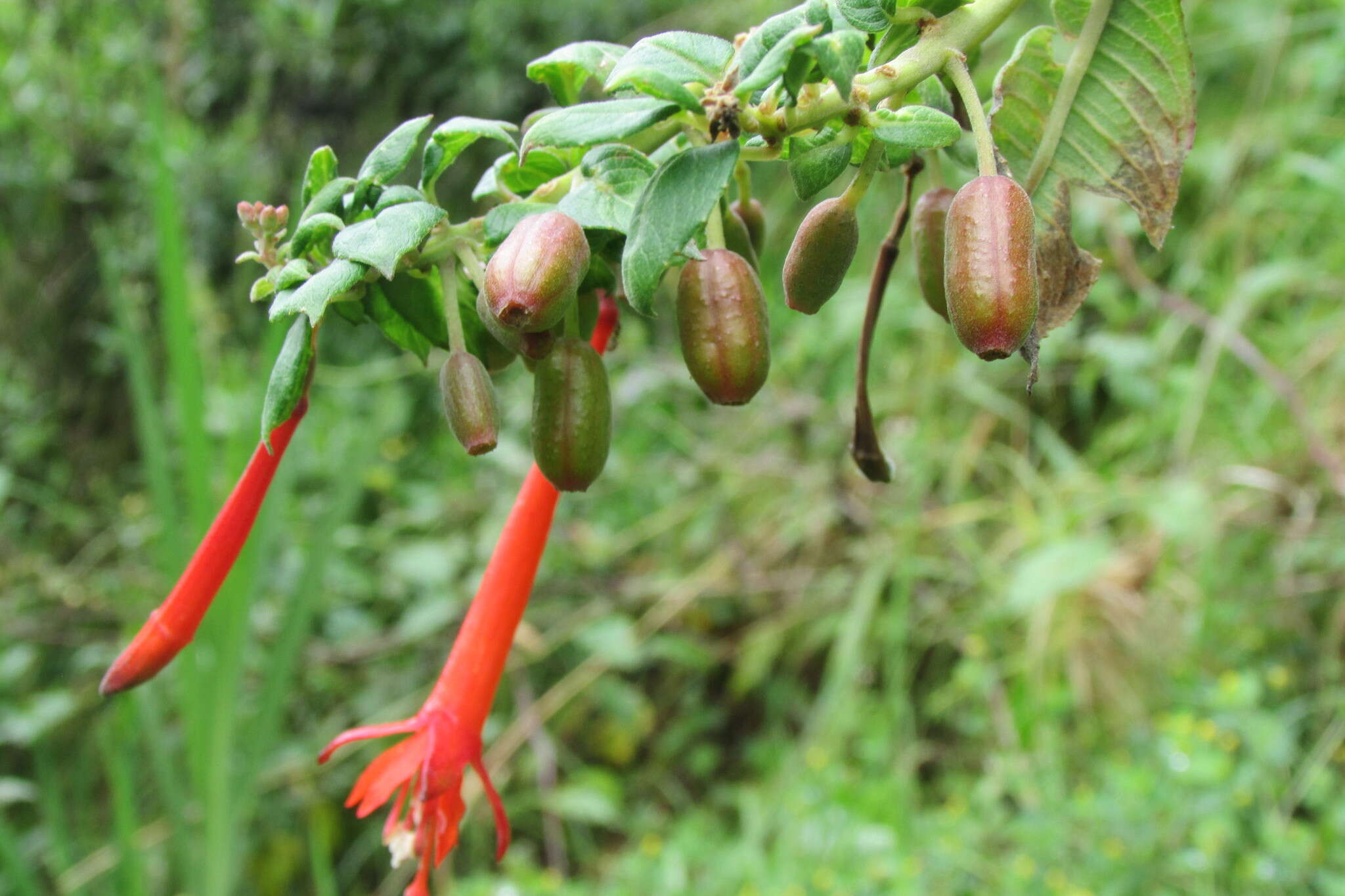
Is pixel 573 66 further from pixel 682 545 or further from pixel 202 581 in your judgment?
pixel 682 545

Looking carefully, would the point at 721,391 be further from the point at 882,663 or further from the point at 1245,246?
the point at 1245,246

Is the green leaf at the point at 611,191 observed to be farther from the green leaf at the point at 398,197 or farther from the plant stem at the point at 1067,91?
the plant stem at the point at 1067,91

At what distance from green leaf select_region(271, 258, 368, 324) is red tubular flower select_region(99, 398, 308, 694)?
0.24 ft

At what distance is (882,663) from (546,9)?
1.52 m

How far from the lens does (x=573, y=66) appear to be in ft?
1.15

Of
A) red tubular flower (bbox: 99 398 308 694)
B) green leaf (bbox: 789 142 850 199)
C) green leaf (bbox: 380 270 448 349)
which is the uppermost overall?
green leaf (bbox: 789 142 850 199)

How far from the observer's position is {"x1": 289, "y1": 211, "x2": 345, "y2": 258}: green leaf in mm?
299

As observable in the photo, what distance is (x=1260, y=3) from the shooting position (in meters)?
1.86

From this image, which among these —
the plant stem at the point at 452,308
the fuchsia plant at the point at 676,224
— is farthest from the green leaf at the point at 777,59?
the plant stem at the point at 452,308

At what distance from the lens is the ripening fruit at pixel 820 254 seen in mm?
305

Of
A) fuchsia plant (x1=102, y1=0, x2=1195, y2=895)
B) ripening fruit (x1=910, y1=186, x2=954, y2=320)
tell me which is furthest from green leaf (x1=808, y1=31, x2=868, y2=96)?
ripening fruit (x1=910, y1=186, x2=954, y2=320)

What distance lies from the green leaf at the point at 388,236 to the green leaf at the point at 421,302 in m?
0.04

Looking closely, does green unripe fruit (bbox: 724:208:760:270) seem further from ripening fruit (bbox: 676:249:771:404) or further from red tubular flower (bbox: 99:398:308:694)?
red tubular flower (bbox: 99:398:308:694)

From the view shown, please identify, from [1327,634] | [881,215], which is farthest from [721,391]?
[881,215]
